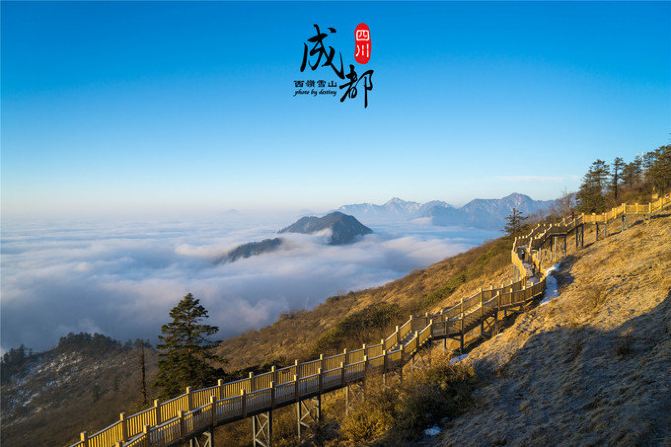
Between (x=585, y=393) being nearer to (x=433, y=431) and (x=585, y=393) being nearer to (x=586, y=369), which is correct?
(x=586, y=369)

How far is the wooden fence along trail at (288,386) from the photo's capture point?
1301 centimetres

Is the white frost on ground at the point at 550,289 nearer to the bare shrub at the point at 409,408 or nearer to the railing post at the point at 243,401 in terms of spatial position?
the bare shrub at the point at 409,408

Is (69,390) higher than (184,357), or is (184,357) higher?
(184,357)

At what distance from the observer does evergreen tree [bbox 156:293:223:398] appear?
24531mm

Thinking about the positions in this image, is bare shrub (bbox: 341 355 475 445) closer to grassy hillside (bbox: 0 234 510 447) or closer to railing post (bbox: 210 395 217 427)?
railing post (bbox: 210 395 217 427)

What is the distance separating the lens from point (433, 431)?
38.6ft

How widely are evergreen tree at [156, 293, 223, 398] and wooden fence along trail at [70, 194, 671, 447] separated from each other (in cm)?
505

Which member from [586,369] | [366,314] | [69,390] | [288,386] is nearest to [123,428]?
[288,386]

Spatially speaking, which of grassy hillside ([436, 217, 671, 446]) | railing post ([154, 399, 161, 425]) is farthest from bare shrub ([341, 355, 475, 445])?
railing post ([154, 399, 161, 425])

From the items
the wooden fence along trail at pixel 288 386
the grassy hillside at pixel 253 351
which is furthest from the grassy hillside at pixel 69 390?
the wooden fence along trail at pixel 288 386

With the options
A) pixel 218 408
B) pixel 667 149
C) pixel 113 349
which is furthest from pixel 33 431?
pixel 667 149

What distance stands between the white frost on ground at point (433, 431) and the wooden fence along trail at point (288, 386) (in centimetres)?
675

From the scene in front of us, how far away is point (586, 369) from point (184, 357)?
2101cm

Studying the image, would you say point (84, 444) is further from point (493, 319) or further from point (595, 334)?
point (493, 319)
